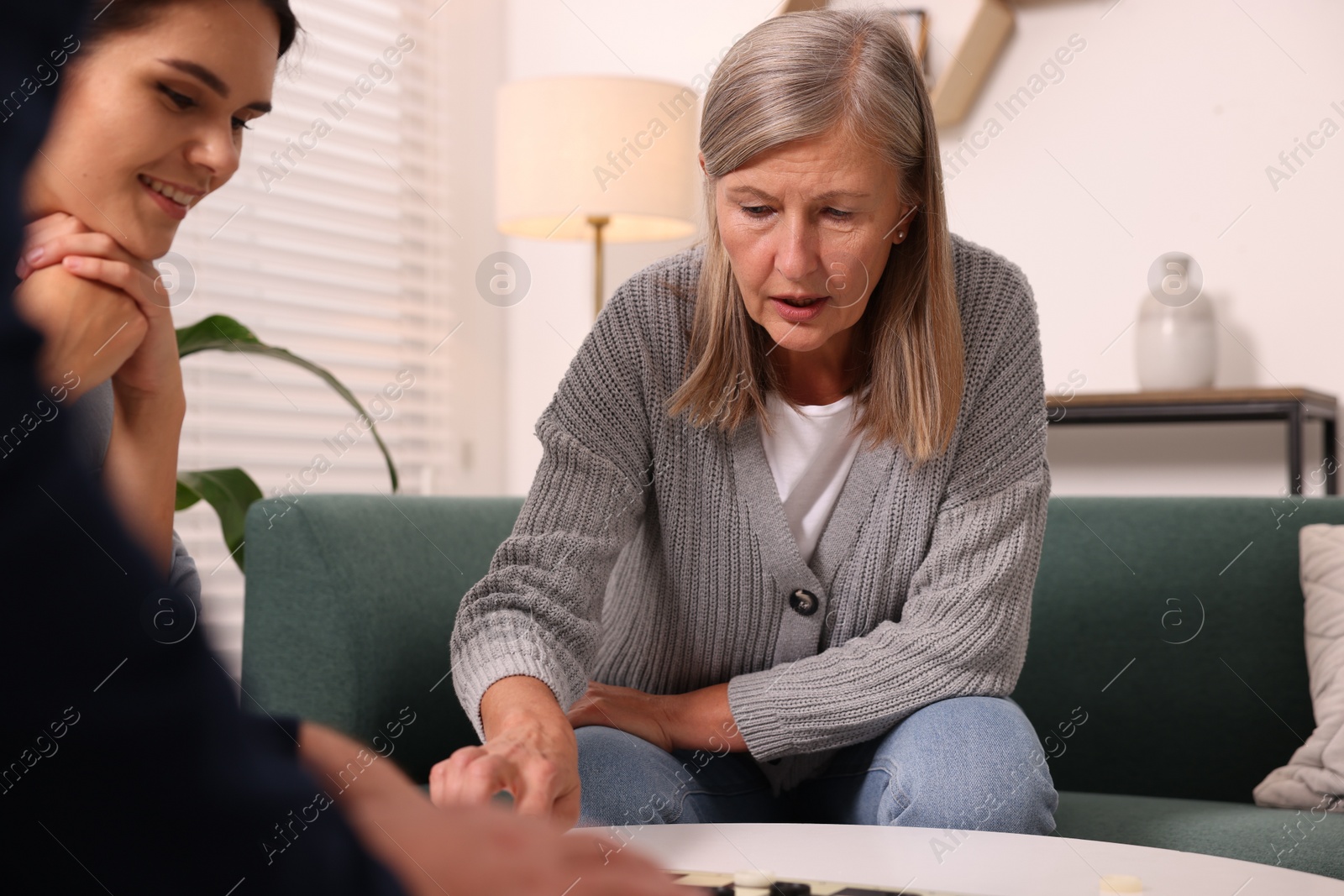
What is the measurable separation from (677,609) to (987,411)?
0.36m

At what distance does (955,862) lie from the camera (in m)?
0.72

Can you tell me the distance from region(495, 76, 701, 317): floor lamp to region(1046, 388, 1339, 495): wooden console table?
894 mm

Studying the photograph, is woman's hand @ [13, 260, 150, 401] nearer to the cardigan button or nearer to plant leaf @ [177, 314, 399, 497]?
the cardigan button

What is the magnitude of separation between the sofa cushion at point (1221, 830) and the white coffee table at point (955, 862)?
1.13 ft

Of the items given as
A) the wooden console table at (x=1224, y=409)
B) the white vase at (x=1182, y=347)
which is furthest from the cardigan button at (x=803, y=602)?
the white vase at (x=1182, y=347)

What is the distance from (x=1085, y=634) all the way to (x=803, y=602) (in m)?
0.57

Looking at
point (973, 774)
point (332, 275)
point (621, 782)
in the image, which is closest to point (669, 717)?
point (621, 782)

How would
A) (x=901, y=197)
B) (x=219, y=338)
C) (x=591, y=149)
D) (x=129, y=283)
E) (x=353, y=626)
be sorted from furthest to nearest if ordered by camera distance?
(x=591, y=149), (x=219, y=338), (x=353, y=626), (x=901, y=197), (x=129, y=283)

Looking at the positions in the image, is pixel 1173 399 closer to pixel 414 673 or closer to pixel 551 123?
pixel 551 123

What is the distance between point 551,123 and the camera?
2.39 m

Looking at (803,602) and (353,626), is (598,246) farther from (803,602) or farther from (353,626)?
(803,602)

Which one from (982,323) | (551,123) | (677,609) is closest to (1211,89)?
(551,123)

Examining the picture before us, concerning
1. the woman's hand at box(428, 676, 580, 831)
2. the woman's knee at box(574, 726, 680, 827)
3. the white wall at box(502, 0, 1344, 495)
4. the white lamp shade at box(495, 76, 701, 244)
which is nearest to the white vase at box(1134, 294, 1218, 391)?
the white wall at box(502, 0, 1344, 495)

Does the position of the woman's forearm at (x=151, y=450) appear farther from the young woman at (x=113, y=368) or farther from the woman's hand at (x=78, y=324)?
the young woman at (x=113, y=368)
